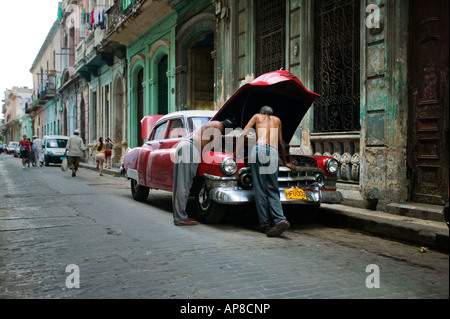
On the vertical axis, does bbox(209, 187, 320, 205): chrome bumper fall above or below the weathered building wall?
below

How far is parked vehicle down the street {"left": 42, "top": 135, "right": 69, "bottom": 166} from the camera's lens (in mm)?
24703

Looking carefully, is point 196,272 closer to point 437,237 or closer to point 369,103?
point 437,237

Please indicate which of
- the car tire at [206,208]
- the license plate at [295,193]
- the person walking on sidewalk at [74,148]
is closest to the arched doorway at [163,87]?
the person walking on sidewalk at [74,148]

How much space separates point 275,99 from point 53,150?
822 inches

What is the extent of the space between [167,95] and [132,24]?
3.48 metres

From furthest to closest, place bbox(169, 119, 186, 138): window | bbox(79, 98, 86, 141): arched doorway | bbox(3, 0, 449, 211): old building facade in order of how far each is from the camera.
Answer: bbox(79, 98, 86, 141): arched doorway → bbox(169, 119, 186, 138): window → bbox(3, 0, 449, 211): old building facade

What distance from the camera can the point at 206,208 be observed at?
6199mm

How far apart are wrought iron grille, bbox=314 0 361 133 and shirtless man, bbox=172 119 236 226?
3.06 meters

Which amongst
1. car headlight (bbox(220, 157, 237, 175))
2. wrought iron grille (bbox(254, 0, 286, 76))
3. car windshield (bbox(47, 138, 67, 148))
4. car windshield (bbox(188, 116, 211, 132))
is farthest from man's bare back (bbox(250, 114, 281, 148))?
car windshield (bbox(47, 138, 67, 148))

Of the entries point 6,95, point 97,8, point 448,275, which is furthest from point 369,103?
point 6,95

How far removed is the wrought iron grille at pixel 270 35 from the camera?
1044 cm

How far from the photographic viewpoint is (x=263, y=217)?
5508 mm

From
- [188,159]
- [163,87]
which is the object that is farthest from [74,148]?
[188,159]

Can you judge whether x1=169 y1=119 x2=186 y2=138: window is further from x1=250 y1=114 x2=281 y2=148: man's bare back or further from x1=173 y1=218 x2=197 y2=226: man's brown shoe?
x1=250 y1=114 x2=281 y2=148: man's bare back
